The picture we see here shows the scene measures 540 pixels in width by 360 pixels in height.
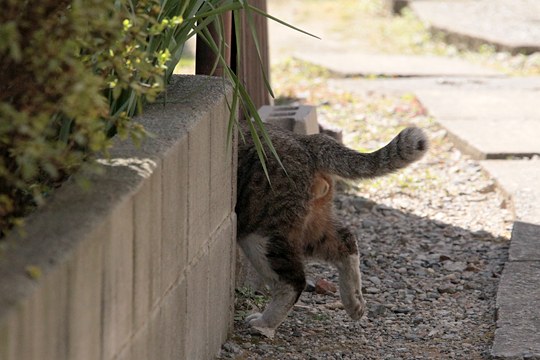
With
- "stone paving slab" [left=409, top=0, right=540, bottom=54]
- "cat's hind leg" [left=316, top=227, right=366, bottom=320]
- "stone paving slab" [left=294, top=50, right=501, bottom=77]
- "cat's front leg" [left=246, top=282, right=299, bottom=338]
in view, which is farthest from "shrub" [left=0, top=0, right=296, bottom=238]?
"stone paving slab" [left=409, top=0, right=540, bottom=54]

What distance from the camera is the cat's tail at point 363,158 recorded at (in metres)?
4.74

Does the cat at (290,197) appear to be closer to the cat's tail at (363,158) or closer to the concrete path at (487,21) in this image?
the cat's tail at (363,158)

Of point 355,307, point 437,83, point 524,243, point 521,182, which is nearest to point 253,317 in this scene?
point 355,307

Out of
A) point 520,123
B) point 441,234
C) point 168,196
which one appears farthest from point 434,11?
point 168,196

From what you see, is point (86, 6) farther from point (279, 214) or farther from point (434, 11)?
point (434, 11)

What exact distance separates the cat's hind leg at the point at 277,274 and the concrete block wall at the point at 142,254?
0.49 feet

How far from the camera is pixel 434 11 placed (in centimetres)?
1366

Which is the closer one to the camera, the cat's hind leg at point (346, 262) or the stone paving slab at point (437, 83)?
the cat's hind leg at point (346, 262)

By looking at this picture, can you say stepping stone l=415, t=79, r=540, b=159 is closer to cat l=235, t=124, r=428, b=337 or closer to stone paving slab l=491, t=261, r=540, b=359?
stone paving slab l=491, t=261, r=540, b=359

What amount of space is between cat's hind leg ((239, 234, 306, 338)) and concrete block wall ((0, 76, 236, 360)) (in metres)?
0.15

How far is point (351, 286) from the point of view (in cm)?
498

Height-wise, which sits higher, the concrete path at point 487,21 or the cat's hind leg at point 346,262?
the cat's hind leg at point 346,262

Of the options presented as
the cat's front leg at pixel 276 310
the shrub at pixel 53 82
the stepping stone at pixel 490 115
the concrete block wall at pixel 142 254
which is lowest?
the stepping stone at pixel 490 115

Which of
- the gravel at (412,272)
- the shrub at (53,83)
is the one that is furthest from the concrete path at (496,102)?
the shrub at (53,83)
